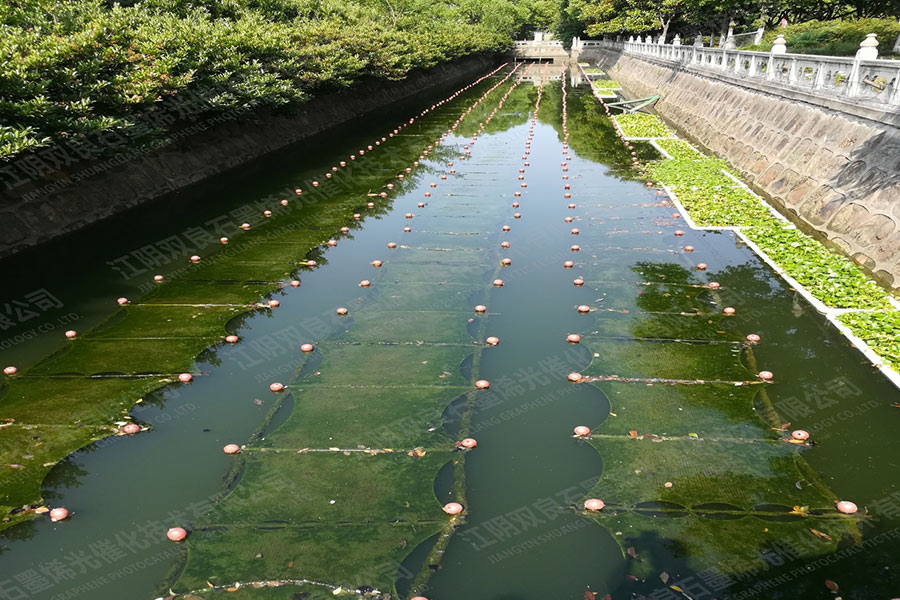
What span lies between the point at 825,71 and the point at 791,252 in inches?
236

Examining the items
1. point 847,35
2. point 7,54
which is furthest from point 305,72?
point 847,35

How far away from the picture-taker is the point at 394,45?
99.1 feet

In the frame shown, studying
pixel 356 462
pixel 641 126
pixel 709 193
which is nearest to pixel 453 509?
pixel 356 462

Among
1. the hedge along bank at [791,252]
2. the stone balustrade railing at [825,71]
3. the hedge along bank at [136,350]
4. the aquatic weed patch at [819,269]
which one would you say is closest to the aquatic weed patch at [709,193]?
the hedge along bank at [791,252]

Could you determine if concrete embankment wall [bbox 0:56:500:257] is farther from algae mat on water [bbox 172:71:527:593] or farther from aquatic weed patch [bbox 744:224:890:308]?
aquatic weed patch [bbox 744:224:890:308]

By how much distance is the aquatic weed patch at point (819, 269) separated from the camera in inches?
333

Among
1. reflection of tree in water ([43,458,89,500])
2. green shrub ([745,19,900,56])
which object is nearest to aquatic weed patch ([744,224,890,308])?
reflection of tree in water ([43,458,89,500])

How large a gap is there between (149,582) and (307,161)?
51.9 feet

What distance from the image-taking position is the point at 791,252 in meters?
10.3

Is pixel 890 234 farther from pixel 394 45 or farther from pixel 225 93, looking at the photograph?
pixel 394 45

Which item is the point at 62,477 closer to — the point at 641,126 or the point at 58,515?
the point at 58,515

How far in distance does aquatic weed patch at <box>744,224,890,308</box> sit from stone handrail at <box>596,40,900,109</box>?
9.37 feet

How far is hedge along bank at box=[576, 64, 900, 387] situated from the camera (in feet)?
25.0

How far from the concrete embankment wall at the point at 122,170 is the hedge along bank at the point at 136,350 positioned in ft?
10.6
